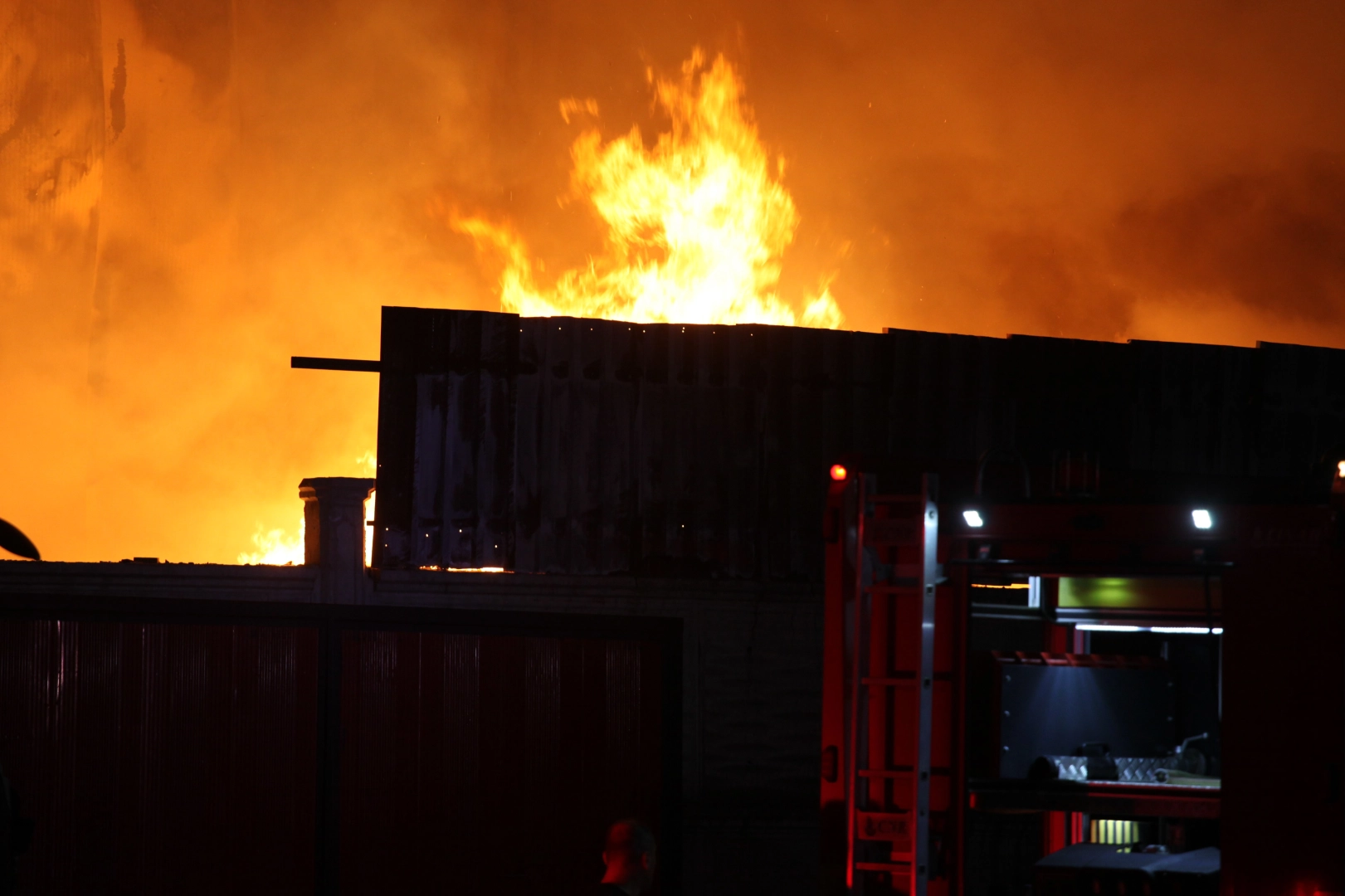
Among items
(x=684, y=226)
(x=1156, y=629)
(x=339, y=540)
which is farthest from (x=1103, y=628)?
(x=684, y=226)

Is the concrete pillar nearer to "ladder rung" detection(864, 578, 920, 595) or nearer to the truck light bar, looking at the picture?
"ladder rung" detection(864, 578, 920, 595)

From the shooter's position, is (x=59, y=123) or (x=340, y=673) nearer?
(x=340, y=673)

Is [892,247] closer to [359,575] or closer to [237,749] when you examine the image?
[359,575]

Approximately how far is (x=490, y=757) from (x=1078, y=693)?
531cm

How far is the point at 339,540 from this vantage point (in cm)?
1232

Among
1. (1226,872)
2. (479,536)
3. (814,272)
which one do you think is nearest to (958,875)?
(1226,872)

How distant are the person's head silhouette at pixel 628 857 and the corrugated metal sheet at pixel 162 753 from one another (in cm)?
660

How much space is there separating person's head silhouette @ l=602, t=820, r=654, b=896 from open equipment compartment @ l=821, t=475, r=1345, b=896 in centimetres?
241

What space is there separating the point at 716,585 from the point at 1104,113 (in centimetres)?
1169

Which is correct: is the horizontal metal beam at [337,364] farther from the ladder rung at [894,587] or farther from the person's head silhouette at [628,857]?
the person's head silhouette at [628,857]

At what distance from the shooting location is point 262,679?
12.1 meters

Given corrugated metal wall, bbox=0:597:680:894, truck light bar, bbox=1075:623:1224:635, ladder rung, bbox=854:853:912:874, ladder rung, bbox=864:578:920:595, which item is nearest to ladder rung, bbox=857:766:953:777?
ladder rung, bbox=854:853:912:874

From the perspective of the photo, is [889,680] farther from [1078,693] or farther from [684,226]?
[684,226]

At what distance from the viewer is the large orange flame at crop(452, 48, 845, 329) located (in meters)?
18.9
